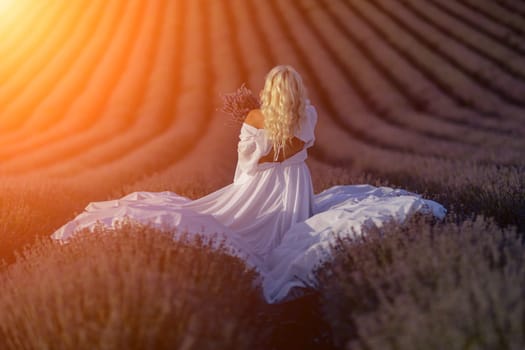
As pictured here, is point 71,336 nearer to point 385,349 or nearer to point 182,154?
point 385,349

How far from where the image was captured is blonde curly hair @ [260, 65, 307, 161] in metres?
4.11

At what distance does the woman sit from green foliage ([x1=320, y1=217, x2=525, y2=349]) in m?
0.49

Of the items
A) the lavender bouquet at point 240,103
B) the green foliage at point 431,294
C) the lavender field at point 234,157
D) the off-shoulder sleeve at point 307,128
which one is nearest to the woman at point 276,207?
the off-shoulder sleeve at point 307,128

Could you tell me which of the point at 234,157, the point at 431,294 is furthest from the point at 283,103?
the point at 234,157

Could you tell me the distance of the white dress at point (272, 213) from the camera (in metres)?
3.65

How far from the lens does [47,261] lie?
292cm

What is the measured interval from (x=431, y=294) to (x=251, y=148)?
7.49 feet

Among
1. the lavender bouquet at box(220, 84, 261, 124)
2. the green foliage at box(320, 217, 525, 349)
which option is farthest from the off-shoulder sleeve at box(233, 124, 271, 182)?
the green foliage at box(320, 217, 525, 349)

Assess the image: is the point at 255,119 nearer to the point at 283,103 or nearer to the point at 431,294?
the point at 283,103

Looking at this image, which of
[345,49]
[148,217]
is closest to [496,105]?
[345,49]

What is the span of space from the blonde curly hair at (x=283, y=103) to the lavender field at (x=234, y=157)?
39.5 inches

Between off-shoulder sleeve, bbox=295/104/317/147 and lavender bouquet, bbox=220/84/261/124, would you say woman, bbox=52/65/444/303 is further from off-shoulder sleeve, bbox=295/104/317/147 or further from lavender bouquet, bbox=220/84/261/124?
lavender bouquet, bbox=220/84/261/124

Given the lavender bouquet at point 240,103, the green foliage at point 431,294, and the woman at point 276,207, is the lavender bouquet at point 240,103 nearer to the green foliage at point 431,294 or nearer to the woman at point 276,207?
the woman at point 276,207

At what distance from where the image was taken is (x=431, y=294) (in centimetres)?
225
